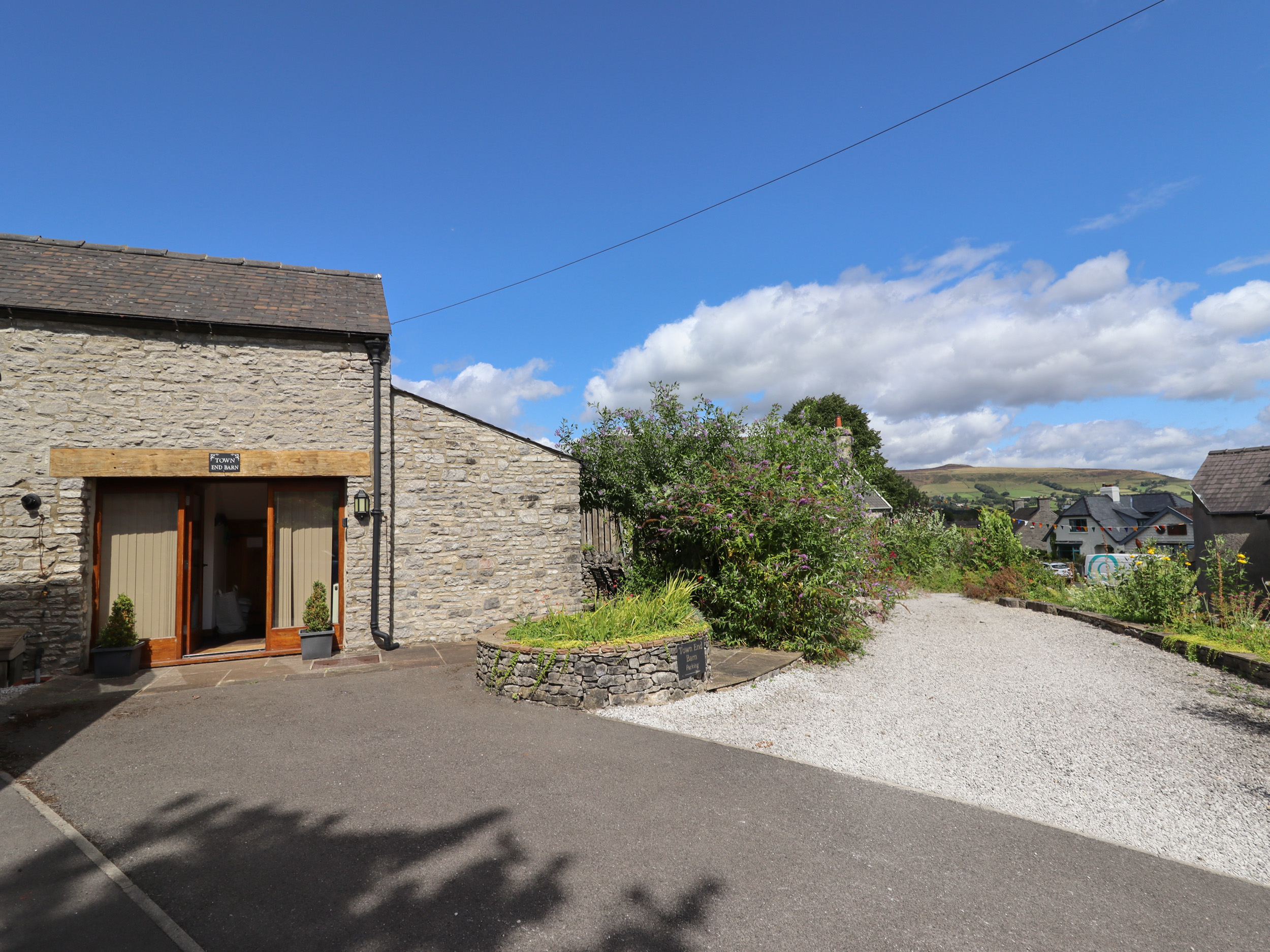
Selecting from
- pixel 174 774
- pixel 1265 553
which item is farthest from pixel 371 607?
pixel 1265 553

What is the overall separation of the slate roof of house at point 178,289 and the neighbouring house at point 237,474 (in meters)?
0.04

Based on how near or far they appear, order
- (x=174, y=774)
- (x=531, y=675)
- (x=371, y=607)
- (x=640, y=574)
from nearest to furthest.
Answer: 1. (x=174, y=774)
2. (x=531, y=675)
3. (x=371, y=607)
4. (x=640, y=574)

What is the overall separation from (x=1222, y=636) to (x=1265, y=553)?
190 inches

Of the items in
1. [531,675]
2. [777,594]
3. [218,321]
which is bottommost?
[531,675]

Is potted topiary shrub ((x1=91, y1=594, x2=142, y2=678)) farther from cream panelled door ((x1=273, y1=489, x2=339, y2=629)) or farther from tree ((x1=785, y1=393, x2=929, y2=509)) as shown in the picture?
tree ((x1=785, y1=393, x2=929, y2=509))

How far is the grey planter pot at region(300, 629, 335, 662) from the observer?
8578mm

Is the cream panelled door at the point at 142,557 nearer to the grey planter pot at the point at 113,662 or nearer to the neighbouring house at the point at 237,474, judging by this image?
the neighbouring house at the point at 237,474

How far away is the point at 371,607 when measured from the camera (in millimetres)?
9047

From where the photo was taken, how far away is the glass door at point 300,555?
888 centimetres

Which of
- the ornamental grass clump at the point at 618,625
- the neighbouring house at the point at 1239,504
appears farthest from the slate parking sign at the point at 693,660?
the neighbouring house at the point at 1239,504

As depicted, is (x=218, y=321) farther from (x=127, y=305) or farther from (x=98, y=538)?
(x=98, y=538)

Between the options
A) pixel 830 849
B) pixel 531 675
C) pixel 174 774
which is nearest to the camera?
pixel 830 849

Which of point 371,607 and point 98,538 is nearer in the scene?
point 98,538

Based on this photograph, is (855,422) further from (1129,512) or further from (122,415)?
(1129,512)
